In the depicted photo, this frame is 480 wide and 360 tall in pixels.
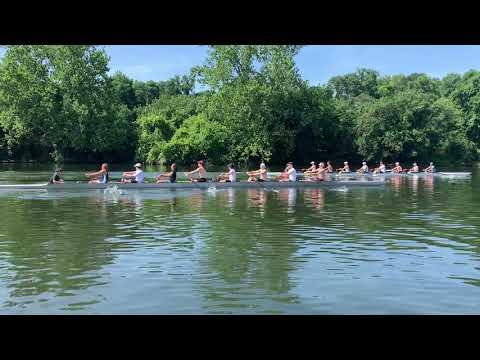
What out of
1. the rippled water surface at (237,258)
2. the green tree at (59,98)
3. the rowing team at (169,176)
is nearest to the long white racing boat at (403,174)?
the rowing team at (169,176)

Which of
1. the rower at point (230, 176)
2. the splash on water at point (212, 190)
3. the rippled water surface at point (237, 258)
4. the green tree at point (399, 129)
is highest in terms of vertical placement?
the green tree at point (399, 129)

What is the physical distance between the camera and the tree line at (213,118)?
229 ft

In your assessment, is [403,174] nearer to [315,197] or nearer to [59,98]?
[315,197]

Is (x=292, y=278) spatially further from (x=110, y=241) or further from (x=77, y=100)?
(x=77, y=100)

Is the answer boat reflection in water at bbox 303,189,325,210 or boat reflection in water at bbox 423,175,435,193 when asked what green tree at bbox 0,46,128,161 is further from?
boat reflection in water at bbox 303,189,325,210

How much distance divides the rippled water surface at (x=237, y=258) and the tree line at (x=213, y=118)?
47.8 metres

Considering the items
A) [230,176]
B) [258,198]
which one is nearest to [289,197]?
[258,198]

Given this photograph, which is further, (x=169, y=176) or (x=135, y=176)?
(x=169, y=176)

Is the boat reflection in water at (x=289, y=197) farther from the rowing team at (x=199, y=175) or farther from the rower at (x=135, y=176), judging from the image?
the rower at (x=135, y=176)

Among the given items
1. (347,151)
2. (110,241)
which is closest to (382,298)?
(110,241)

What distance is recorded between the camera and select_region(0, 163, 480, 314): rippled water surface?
8.95 metres

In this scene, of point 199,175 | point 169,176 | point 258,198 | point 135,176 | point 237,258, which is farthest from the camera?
point 199,175

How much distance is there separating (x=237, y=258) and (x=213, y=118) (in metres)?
60.5

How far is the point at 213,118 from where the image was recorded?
7194 cm
